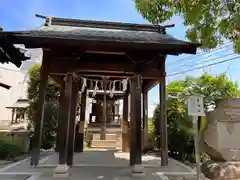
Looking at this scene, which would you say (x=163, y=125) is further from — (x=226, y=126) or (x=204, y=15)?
(x=204, y=15)

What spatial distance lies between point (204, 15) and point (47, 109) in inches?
331

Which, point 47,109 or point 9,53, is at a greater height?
point 9,53

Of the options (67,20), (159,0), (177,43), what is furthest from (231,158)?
(67,20)

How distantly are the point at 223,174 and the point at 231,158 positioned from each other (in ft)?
1.88

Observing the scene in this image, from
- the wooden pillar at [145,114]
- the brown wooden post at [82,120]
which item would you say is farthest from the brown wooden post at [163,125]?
the brown wooden post at [82,120]

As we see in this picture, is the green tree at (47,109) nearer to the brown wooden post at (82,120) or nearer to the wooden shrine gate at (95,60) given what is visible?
the brown wooden post at (82,120)

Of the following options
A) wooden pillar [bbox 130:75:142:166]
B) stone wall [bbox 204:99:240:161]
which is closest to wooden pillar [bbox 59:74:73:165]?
wooden pillar [bbox 130:75:142:166]

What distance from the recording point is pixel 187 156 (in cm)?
849

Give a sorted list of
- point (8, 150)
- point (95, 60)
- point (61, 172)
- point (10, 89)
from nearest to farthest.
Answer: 1. point (61, 172)
2. point (95, 60)
3. point (8, 150)
4. point (10, 89)

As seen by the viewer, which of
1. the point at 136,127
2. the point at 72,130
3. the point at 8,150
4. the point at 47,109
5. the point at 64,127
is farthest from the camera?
the point at 47,109

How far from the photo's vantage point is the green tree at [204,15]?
19.3 feet

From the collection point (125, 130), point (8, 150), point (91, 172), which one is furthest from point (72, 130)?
point (125, 130)

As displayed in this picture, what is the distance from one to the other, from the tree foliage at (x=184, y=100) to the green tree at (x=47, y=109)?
17.3 feet

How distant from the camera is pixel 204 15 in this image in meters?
6.30
